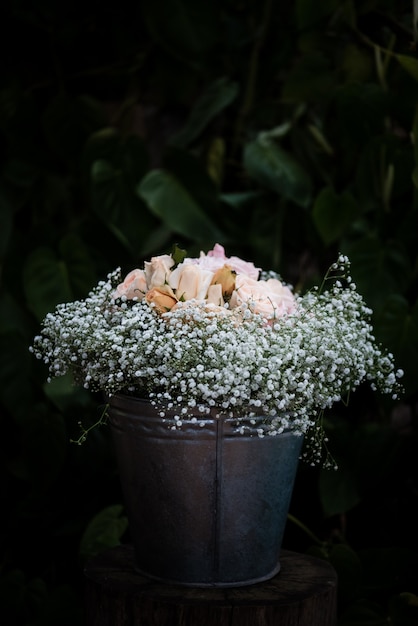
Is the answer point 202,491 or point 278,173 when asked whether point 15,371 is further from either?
point 202,491

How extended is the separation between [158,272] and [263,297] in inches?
5.1

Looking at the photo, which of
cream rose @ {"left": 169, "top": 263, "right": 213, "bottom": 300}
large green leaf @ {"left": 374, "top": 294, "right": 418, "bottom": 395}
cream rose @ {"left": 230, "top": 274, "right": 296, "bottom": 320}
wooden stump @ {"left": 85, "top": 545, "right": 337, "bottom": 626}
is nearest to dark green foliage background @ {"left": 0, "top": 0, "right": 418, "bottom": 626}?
large green leaf @ {"left": 374, "top": 294, "right": 418, "bottom": 395}

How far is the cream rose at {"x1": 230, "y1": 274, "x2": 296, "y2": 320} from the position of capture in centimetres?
105

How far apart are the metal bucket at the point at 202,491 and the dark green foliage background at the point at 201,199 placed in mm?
374

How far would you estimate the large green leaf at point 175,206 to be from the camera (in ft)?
6.00

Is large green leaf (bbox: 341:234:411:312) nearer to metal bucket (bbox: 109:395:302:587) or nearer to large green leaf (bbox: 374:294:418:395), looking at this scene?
large green leaf (bbox: 374:294:418:395)

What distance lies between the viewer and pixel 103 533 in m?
1.55

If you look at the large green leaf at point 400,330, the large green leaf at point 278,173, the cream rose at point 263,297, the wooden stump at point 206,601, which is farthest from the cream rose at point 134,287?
the large green leaf at point 278,173

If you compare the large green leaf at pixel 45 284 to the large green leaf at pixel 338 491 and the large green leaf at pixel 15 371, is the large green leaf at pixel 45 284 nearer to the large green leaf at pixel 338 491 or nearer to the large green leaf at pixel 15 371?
the large green leaf at pixel 15 371

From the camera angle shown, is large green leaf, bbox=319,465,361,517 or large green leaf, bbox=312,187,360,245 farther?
large green leaf, bbox=312,187,360,245

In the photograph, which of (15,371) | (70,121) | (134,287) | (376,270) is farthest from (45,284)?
(134,287)

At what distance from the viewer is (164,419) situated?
1020 millimetres

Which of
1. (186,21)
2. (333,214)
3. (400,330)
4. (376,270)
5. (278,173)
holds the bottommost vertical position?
(400,330)

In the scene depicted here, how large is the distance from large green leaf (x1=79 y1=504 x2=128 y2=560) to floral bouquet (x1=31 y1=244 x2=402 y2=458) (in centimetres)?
50
